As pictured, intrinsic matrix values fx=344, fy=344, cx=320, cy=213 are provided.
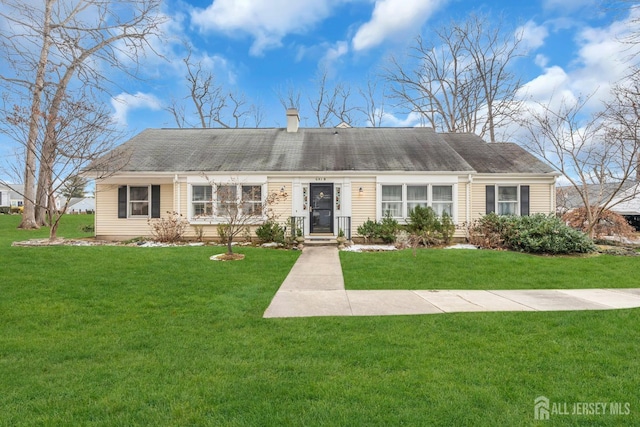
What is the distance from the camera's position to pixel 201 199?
43.4 ft

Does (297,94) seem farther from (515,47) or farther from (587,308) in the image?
(587,308)

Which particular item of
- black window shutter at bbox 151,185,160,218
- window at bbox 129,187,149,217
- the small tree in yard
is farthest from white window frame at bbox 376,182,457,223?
window at bbox 129,187,149,217

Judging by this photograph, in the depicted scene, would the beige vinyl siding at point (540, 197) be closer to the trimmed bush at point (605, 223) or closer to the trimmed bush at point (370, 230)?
the trimmed bush at point (605, 223)

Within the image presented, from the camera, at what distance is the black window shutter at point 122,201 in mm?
13445

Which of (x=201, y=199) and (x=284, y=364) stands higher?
(x=201, y=199)

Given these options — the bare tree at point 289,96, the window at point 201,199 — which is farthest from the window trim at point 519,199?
the bare tree at point 289,96

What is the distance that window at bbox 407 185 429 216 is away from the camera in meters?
13.1

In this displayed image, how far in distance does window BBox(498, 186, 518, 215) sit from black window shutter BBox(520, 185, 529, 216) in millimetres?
180

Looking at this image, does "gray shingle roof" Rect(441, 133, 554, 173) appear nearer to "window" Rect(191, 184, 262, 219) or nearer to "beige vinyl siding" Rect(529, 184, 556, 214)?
"beige vinyl siding" Rect(529, 184, 556, 214)

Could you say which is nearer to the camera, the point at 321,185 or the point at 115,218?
the point at 321,185

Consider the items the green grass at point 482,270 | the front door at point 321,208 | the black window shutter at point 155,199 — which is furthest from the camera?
the black window shutter at point 155,199

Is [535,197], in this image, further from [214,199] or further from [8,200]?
[8,200]

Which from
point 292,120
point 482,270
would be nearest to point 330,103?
point 292,120

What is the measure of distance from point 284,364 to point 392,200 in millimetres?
10587
